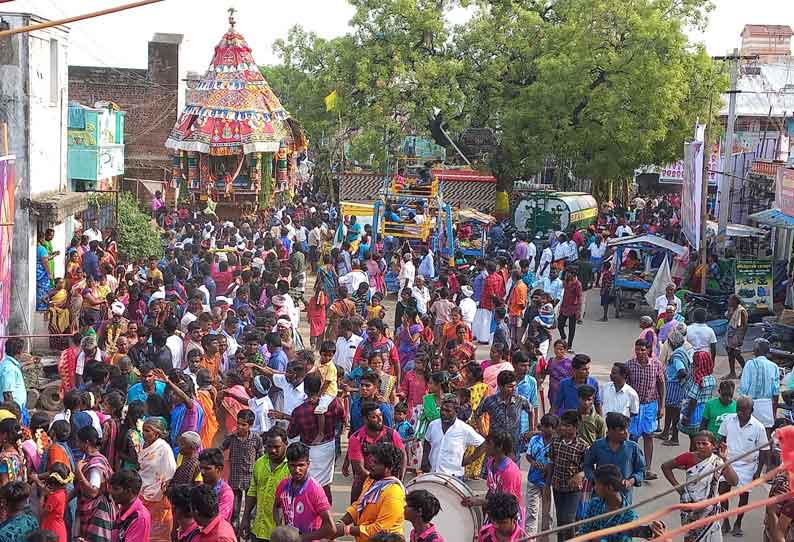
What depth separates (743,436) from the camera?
950 cm

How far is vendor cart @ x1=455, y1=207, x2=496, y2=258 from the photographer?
25781mm

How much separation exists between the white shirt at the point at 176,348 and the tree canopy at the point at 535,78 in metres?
21.2

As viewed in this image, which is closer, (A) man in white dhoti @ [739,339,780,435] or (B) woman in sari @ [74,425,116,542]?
(B) woman in sari @ [74,425,116,542]

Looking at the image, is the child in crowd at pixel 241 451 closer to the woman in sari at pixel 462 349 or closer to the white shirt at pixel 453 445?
the white shirt at pixel 453 445

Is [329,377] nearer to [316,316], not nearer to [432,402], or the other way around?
Answer: [432,402]

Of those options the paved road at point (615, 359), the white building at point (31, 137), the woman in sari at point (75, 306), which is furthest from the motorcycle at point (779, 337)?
the white building at point (31, 137)

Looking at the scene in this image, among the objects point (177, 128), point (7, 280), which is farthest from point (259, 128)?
point (7, 280)

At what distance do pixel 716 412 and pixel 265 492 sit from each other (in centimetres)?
452

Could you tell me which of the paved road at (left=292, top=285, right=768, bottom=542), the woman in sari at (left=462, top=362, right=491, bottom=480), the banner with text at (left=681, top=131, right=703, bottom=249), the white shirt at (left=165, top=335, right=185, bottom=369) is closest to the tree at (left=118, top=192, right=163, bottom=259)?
the paved road at (left=292, top=285, right=768, bottom=542)

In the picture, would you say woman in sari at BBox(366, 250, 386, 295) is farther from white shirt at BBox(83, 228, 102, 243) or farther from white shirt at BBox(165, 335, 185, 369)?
white shirt at BBox(165, 335, 185, 369)

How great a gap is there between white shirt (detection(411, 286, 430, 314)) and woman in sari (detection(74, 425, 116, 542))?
26.3 ft

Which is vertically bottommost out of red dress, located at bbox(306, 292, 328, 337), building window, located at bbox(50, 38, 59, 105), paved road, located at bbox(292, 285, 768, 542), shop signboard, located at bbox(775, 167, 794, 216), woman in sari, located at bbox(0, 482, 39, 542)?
paved road, located at bbox(292, 285, 768, 542)

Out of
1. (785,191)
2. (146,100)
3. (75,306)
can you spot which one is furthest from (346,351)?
(146,100)

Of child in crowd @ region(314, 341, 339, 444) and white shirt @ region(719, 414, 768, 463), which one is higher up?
child in crowd @ region(314, 341, 339, 444)
